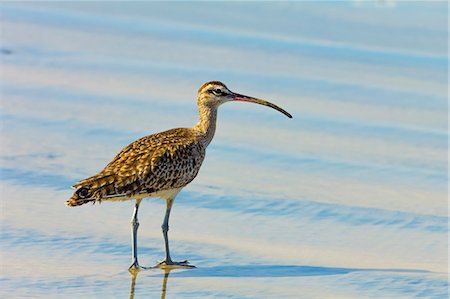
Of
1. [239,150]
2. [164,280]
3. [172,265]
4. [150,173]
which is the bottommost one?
[164,280]

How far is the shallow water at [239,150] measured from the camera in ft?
26.8

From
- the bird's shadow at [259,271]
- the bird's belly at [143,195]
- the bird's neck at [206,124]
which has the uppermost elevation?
the bird's neck at [206,124]

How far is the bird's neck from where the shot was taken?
9133mm

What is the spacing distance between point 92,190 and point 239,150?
370 cm

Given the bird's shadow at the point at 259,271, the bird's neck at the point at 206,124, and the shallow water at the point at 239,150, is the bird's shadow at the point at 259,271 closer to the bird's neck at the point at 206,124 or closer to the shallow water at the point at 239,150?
the shallow water at the point at 239,150

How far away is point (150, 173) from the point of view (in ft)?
27.5

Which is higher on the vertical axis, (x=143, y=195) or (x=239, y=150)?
(x=239, y=150)

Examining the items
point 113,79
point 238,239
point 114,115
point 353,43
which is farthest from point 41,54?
point 238,239

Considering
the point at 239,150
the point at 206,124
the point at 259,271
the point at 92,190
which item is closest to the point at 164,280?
the point at 259,271

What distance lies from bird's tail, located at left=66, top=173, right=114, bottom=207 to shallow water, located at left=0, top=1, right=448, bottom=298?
1.43 feet

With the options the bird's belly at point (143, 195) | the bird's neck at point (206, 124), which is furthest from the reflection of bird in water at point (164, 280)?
the bird's neck at point (206, 124)

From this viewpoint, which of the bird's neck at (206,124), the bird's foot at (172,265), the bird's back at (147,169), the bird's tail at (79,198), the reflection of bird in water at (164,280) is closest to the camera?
the reflection of bird in water at (164,280)

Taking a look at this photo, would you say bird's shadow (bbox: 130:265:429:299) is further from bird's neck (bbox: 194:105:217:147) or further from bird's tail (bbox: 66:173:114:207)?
bird's neck (bbox: 194:105:217:147)

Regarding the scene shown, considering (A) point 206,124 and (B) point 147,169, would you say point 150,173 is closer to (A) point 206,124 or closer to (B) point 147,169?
(B) point 147,169
